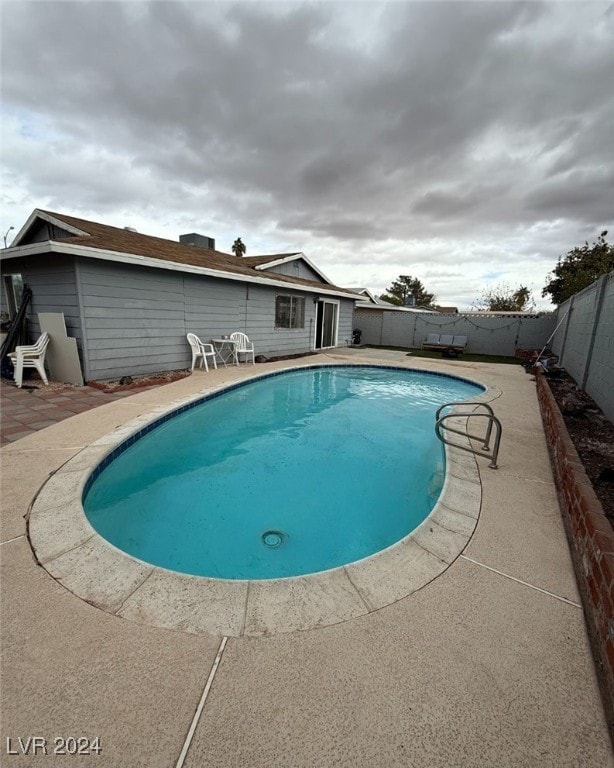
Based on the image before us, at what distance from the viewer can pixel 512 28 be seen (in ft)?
20.5

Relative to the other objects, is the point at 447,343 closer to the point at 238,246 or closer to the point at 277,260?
the point at 277,260

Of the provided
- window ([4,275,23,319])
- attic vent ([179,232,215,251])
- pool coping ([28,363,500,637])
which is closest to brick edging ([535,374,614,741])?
pool coping ([28,363,500,637])

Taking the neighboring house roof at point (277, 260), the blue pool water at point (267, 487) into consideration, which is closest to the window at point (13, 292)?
the blue pool water at point (267, 487)

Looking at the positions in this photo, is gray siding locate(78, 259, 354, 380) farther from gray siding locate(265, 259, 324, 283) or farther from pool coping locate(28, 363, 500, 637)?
pool coping locate(28, 363, 500, 637)

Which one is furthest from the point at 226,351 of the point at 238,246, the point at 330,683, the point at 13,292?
the point at 238,246

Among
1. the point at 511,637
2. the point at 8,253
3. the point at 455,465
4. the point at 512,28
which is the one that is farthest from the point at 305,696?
the point at 512,28

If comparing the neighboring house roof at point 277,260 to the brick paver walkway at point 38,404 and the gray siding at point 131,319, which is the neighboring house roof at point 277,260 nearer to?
the gray siding at point 131,319

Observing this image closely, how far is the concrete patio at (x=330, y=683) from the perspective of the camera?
1.13m

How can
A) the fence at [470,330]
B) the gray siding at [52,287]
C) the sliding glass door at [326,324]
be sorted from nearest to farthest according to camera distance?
the gray siding at [52,287], the sliding glass door at [326,324], the fence at [470,330]

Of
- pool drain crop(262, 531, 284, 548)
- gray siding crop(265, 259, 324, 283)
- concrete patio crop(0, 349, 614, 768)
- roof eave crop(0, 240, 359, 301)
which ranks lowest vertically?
pool drain crop(262, 531, 284, 548)

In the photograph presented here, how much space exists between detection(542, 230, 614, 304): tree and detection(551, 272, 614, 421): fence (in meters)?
12.4

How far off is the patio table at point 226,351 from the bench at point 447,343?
28.2ft

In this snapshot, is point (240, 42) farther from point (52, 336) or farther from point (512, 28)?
point (52, 336)

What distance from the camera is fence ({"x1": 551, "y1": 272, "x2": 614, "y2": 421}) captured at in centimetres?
454
